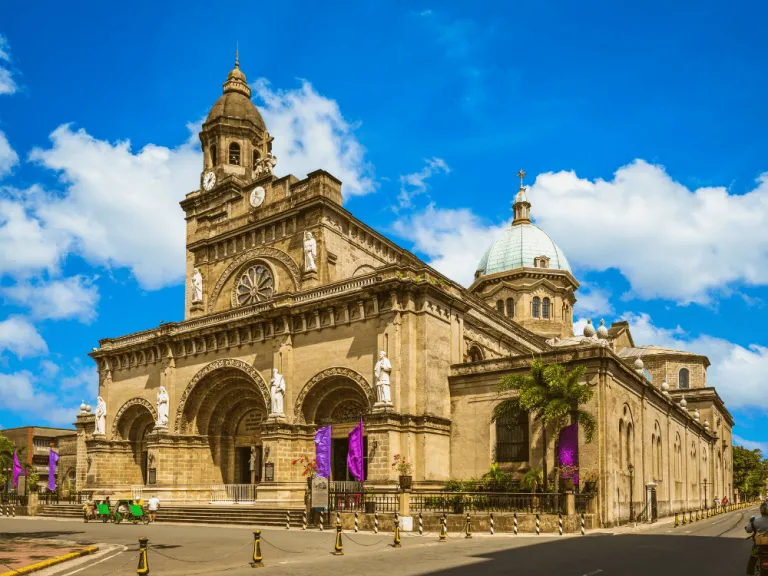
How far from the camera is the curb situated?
58.5 feet

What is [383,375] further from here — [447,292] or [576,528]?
[576,528]

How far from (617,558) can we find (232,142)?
42.3m

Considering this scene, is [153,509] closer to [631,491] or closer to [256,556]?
[256,556]

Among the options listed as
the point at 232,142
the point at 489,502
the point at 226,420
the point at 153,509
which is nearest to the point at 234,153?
the point at 232,142

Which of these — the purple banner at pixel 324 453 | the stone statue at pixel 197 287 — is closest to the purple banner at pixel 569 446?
the purple banner at pixel 324 453

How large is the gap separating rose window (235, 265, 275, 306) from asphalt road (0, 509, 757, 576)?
18.9 meters

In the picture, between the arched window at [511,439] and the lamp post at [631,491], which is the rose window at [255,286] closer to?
the arched window at [511,439]

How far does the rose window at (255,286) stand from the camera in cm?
4738

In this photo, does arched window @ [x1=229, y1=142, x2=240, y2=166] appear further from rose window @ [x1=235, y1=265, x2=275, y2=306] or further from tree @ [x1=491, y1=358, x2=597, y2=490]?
tree @ [x1=491, y1=358, x2=597, y2=490]

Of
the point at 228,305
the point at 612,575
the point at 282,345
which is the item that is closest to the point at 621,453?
the point at 282,345

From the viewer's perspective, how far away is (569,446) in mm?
34750

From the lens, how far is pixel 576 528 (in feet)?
98.0

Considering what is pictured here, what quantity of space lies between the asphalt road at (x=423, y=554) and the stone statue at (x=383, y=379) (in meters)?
8.31

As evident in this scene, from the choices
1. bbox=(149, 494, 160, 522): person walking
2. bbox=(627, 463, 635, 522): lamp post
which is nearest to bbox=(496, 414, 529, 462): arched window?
bbox=(627, 463, 635, 522): lamp post
